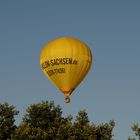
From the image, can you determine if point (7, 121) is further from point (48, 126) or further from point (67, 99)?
point (67, 99)

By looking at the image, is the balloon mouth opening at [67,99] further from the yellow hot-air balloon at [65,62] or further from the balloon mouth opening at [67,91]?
the yellow hot-air balloon at [65,62]

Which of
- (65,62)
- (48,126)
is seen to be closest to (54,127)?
(48,126)

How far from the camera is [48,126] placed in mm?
96938

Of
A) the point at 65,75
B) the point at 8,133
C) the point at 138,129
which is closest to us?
the point at 65,75

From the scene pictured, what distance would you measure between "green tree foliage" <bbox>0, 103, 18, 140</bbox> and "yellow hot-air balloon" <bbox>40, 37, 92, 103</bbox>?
28.7 metres

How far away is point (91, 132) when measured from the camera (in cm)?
9412

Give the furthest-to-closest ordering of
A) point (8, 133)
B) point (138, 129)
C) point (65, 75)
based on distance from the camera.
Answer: point (8, 133) < point (138, 129) < point (65, 75)

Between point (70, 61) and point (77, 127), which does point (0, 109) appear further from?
point (70, 61)

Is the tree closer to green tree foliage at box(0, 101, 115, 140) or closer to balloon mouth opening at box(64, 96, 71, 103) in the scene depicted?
green tree foliage at box(0, 101, 115, 140)

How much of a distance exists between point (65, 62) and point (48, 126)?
33043 millimetres

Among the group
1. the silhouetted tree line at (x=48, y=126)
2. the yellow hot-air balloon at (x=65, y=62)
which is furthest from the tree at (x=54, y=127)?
the yellow hot-air balloon at (x=65, y=62)

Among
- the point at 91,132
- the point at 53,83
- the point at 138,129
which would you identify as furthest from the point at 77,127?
the point at 53,83

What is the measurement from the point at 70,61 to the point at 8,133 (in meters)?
30.9

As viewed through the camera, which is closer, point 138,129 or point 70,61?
point 70,61
